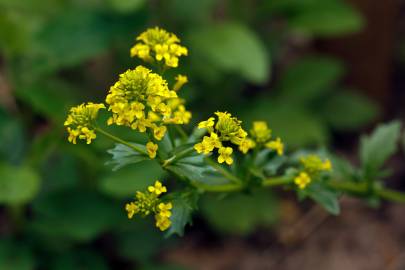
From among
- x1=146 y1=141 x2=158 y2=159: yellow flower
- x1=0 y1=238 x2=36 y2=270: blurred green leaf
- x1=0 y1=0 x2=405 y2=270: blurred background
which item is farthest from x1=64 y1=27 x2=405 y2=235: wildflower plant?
x1=0 y1=238 x2=36 y2=270: blurred green leaf

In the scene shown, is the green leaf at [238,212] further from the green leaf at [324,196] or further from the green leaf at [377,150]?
the green leaf at [324,196]

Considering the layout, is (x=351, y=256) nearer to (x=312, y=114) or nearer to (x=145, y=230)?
(x=312, y=114)

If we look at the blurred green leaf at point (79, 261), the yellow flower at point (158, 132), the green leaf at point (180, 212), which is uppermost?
the blurred green leaf at point (79, 261)

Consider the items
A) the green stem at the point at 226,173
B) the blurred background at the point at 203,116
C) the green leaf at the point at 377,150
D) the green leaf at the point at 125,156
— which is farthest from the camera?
the blurred background at the point at 203,116

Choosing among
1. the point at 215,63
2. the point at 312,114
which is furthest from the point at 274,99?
the point at 215,63

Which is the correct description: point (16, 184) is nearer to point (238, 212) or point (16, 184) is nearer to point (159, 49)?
point (238, 212)

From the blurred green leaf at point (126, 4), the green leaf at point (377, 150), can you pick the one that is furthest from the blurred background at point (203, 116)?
the green leaf at point (377, 150)
